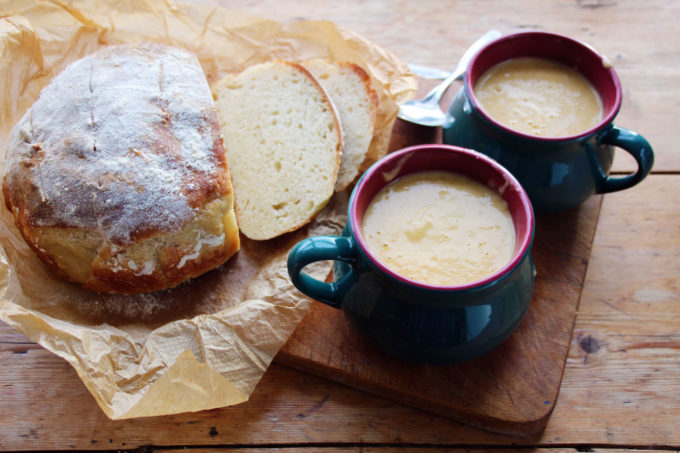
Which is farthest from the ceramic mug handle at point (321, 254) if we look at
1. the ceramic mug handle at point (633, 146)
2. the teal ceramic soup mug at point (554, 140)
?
the ceramic mug handle at point (633, 146)

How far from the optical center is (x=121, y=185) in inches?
56.7

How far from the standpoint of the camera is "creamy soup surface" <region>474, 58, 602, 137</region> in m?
1.54

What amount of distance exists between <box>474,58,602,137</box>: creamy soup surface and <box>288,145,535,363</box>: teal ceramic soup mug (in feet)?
0.97

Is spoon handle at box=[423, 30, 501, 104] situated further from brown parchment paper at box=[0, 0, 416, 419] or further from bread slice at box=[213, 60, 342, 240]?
bread slice at box=[213, 60, 342, 240]

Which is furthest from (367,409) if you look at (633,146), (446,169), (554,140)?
(633,146)

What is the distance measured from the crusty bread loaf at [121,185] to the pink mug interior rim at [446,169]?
15.4 inches

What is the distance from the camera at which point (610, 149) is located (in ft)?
5.04

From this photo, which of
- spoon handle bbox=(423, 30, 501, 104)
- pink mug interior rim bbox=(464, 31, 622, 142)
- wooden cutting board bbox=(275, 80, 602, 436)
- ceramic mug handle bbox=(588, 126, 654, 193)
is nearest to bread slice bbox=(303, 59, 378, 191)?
spoon handle bbox=(423, 30, 501, 104)

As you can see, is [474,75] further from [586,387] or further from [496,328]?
[586,387]

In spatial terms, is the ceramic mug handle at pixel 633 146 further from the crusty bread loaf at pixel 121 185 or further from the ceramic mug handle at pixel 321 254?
the crusty bread loaf at pixel 121 185

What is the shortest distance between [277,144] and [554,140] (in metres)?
0.72

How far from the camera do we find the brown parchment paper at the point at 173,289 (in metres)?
1.31

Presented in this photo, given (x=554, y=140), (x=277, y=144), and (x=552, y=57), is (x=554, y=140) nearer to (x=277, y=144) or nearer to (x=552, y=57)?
(x=552, y=57)

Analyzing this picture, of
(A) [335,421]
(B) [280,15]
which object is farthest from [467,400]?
(B) [280,15]
